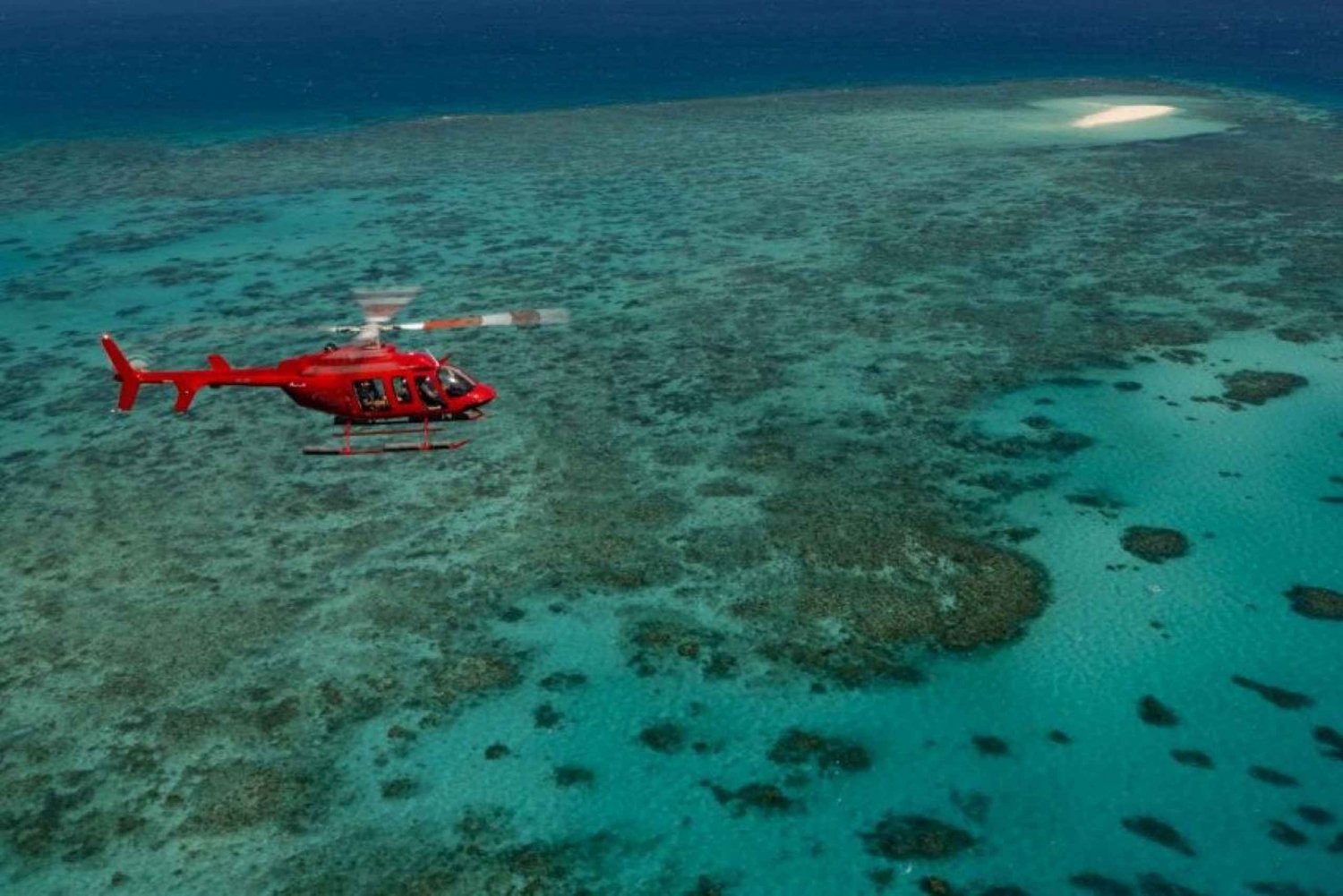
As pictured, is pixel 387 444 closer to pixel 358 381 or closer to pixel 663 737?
pixel 358 381

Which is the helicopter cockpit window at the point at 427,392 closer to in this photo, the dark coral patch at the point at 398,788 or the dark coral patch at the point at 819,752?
the dark coral patch at the point at 398,788

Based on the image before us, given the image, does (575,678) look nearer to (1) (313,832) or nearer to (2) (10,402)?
(1) (313,832)

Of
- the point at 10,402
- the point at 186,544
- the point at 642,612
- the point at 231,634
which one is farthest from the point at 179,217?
the point at 642,612

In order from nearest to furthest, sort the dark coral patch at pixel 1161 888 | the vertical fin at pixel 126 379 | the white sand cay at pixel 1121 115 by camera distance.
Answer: the dark coral patch at pixel 1161 888 < the vertical fin at pixel 126 379 < the white sand cay at pixel 1121 115

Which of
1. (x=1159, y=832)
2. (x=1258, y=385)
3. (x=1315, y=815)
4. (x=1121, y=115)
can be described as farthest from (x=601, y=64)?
(x=1315, y=815)

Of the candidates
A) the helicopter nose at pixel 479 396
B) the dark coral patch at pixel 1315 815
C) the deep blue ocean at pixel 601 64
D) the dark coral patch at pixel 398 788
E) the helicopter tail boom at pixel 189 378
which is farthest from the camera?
the deep blue ocean at pixel 601 64

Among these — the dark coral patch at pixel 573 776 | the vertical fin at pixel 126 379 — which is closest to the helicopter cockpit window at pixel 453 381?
the vertical fin at pixel 126 379
